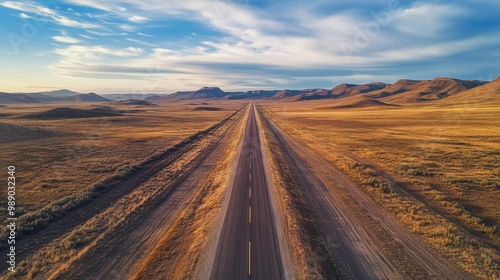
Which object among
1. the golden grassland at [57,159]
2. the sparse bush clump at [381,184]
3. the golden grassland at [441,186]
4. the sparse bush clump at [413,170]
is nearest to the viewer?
the golden grassland at [441,186]

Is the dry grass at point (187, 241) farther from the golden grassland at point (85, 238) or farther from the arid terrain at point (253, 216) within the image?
the golden grassland at point (85, 238)

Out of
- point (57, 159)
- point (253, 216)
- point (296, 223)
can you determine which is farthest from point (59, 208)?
point (57, 159)

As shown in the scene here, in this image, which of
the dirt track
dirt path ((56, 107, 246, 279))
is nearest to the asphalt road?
the dirt track

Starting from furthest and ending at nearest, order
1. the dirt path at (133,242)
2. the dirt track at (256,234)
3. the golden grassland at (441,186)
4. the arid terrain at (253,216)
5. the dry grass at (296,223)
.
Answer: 1. the golden grassland at (441,186)
2. the arid terrain at (253,216)
3. the dry grass at (296,223)
4. the dirt track at (256,234)
5. the dirt path at (133,242)

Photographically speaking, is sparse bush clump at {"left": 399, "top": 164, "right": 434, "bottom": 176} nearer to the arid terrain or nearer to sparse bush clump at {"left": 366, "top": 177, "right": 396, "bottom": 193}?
the arid terrain

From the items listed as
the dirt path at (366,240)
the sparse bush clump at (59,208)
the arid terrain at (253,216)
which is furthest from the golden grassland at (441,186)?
the sparse bush clump at (59,208)

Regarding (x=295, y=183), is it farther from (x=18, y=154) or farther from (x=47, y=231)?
(x=18, y=154)
